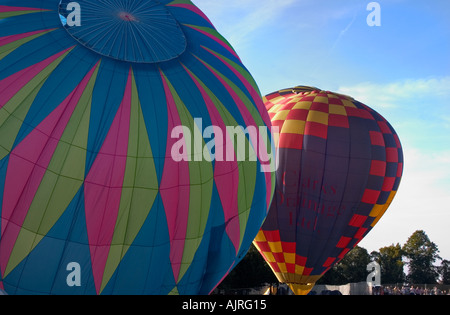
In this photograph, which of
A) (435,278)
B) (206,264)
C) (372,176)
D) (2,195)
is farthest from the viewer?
(435,278)

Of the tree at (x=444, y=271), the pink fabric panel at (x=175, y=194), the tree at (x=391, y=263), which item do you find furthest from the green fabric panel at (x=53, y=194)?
the tree at (x=444, y=271)

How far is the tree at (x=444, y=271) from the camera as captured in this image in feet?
221

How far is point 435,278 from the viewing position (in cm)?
6675

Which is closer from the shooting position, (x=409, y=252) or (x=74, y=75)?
(x=74, y=75)

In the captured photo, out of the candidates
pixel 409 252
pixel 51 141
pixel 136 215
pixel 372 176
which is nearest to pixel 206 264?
pixel 136 215

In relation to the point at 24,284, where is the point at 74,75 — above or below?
above

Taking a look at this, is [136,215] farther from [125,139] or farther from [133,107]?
[133,107]

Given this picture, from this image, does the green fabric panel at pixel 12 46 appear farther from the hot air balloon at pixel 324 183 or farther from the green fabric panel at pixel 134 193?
the hot air balloon at pixel 324 183

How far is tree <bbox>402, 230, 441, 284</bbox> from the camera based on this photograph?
6544 centimetres

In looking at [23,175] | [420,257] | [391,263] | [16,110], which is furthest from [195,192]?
[420,257]

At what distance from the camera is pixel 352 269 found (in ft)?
193
